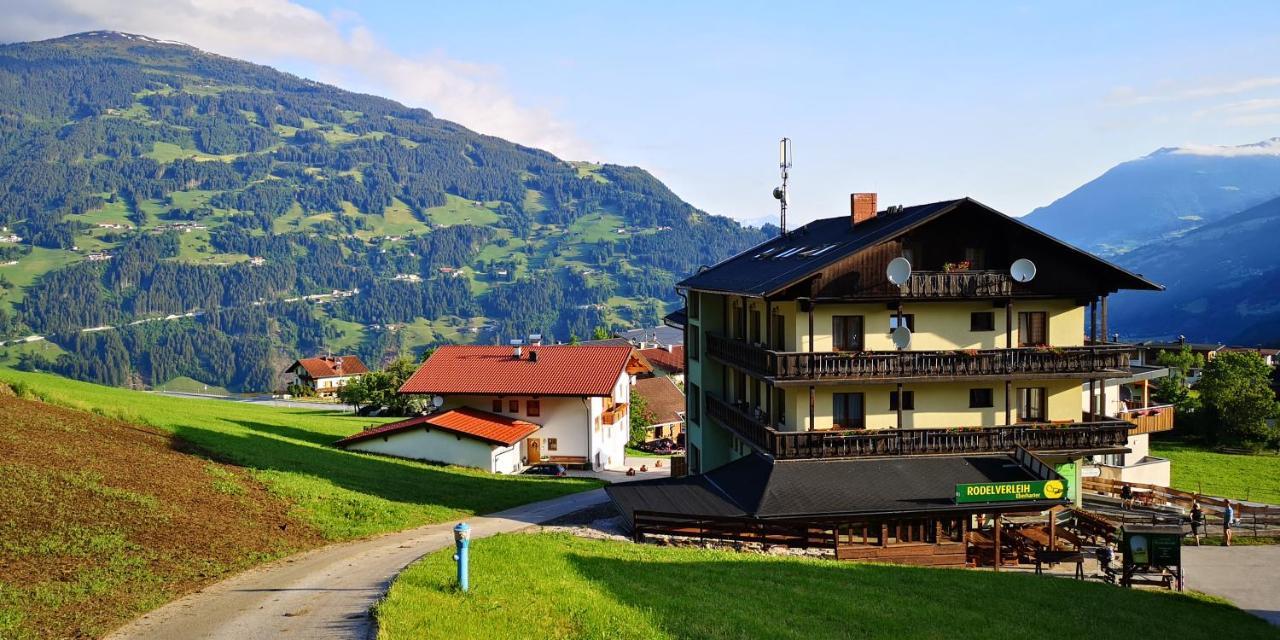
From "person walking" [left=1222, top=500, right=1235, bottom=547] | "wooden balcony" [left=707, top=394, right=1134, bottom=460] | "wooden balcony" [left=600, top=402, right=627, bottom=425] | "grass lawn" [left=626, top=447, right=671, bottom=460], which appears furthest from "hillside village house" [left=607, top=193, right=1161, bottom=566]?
"grass lawn" [left=626, top=447, right=671, bottom=460]

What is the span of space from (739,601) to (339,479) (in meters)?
21.9

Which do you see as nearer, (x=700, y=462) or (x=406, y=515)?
(x=406, y=515)

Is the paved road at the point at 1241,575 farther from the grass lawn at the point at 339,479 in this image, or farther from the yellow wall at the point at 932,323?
the grass lawn at the point at 339,479

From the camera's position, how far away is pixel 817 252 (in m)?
38.4

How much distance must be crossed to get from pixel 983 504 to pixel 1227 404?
2223 inches

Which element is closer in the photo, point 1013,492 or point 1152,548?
point 1152,548

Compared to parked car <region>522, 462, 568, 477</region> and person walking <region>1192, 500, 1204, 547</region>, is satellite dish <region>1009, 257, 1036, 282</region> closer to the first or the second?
person walking <region>1192, 500, 1204, 547</region>

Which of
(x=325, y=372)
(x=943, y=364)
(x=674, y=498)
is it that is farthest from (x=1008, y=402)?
(x=325, y=372)

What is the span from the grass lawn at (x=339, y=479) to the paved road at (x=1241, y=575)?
2575 cm

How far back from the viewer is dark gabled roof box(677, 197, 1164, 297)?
33750 millimetres

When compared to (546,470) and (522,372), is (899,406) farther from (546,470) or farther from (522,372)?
(522,372)

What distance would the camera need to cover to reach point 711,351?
45.3m

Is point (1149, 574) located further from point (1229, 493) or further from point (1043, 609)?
point (1229, 493)

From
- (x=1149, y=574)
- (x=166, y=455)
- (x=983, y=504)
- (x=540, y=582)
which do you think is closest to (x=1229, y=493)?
(x=1149, y=574)
